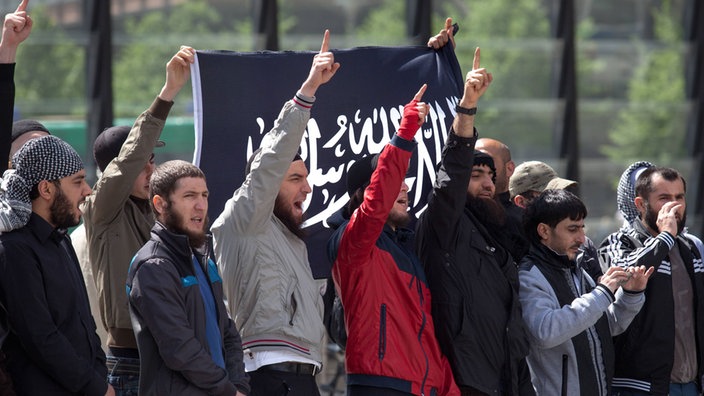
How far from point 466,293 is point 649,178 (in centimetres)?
106

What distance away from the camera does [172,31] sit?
7043 mm

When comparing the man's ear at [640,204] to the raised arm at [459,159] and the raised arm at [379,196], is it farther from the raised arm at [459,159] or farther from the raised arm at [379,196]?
the raised arm at [379,196]

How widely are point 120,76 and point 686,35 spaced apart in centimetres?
429

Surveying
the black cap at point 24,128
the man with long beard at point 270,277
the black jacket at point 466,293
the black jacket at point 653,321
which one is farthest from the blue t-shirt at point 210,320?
the black jacket at point 653,321

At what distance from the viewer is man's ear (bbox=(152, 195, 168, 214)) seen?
3.16 meters

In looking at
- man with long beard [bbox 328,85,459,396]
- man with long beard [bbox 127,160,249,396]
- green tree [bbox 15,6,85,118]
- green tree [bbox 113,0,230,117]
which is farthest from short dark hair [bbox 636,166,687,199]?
green tree [bbox 15,6,85,118]

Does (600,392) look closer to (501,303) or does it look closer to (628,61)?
(501,303)

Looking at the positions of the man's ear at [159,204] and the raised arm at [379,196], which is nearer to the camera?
the man's ear at [159,204]

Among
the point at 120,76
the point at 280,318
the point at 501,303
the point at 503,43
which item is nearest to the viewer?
the point at 280,318

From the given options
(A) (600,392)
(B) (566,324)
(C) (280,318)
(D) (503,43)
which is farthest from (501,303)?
(D) (503,43)

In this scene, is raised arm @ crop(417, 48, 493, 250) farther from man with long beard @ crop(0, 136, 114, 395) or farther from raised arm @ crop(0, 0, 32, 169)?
raised arm @ crop(0, 0, 32, 169)

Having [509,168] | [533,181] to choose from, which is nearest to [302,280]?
[509,168]

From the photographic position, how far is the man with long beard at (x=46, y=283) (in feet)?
9.61

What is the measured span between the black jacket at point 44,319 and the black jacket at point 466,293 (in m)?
1.13
